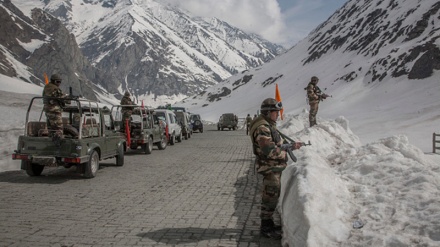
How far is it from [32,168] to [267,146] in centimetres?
782

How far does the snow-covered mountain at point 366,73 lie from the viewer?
160 feet

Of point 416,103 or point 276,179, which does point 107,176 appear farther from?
point 416,103

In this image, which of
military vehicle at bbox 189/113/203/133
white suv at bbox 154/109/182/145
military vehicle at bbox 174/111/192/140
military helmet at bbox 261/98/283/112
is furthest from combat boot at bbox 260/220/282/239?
military vehicle at bbox 189/113/203/133

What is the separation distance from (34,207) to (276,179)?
4.75 metres

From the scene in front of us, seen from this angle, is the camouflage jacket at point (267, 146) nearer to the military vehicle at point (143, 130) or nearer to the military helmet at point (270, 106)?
the military helmet at point (270, 106)

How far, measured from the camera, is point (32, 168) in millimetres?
10625

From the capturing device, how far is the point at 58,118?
10516 millimetres

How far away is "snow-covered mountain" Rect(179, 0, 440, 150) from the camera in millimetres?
48719

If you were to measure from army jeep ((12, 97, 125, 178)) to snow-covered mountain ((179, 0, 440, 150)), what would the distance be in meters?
18.4

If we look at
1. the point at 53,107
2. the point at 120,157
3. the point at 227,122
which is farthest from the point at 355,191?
the point at 227,122

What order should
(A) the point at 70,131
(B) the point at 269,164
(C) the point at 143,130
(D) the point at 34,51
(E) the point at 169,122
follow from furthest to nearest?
(D) the point at 34,51 → (E) the point at 169,122 → (C) the point at 143,130 → (A) the point at 70,131 → (B) the point at 269,164

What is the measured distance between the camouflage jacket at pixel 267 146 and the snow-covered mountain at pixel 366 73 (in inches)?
759

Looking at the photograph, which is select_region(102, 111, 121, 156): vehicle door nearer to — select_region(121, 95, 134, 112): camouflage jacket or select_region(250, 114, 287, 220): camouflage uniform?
select_region(121, 95, 134, 112): camouflage jacket

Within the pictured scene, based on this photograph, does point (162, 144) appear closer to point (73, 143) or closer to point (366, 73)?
point (73, 143)
